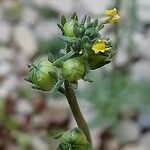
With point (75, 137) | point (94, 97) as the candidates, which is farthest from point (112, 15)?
point (94, 97)

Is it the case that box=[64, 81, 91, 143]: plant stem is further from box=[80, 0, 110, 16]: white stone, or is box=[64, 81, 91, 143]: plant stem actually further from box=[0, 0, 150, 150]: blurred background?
box=[80, 0, 110, 16]: white stone

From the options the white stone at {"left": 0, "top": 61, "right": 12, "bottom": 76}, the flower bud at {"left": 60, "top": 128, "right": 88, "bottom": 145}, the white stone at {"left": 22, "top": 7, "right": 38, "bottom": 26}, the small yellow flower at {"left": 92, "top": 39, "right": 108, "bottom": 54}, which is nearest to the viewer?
the small yellow flower at {"left": 92, "top": 39, "right": 108, "bottom": 54}

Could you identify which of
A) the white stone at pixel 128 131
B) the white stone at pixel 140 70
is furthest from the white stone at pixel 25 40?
the white stone at pixel 128 131

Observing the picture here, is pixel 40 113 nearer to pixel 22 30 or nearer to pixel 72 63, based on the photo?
pixel 22 30

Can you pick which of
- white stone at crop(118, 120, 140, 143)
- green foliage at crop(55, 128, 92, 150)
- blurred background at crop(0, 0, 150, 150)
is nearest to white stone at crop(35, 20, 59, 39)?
blurred background at crop(0, 0, 150, 150)

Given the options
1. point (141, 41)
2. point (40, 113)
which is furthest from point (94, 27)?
A: point (141, 41)

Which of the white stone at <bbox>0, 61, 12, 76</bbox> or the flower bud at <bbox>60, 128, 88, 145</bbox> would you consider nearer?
the flower bud at <bbox>60, 128, 88, 145</bbox>
